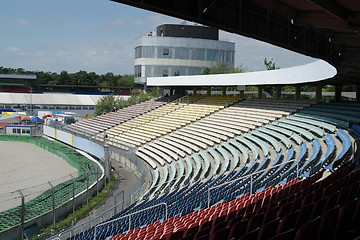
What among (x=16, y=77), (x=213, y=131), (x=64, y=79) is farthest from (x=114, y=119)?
(x=64, y=79)

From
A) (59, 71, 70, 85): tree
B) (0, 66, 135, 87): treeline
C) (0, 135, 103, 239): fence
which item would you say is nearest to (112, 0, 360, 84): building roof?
(0, 135, 103, 239): fence

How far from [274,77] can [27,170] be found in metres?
16.7

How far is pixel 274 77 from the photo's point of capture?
82.4ft

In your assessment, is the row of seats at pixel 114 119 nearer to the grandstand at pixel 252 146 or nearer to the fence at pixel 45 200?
the grandstand at pixel 252 146

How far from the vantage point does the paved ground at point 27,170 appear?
18.3m

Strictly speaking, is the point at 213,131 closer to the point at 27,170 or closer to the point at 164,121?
the point at 164,121

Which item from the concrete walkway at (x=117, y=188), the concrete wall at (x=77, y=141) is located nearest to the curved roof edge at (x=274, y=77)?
the concrete walkway at (x=117, y=188)

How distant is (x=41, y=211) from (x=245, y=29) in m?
9.61

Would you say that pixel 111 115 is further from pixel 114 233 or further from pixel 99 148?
pixel 114 233

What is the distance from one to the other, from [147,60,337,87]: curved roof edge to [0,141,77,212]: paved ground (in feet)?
42.4

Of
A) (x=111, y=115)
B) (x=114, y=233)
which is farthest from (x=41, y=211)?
(x=111, y=115)

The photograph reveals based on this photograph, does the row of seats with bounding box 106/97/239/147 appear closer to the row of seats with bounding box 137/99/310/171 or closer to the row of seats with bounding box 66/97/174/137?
the row of seats with bounding box 137/99/310/171

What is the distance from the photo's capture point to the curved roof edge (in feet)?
62.1

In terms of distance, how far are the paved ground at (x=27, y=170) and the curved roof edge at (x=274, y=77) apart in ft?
42.4
